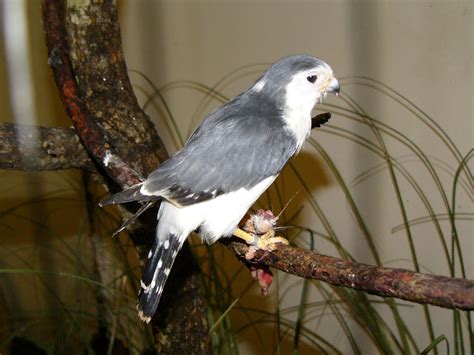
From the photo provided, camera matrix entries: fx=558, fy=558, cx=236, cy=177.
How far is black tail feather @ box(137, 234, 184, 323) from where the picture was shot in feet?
4.98

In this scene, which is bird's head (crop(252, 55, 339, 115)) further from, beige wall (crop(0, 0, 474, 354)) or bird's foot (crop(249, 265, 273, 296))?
beige wall (crop(0, 0, 474, 354))

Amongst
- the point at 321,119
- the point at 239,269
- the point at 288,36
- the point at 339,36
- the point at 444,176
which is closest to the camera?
the point at 321,119

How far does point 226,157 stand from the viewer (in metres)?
1.56

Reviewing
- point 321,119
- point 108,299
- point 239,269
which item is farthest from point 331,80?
point 108,299

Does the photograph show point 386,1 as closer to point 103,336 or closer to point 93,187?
point 93,187

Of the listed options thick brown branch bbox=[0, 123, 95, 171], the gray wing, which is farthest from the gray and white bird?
thick brown branch bbox=[0, 123, 95, 171]

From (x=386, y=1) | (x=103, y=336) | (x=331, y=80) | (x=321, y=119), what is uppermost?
(x=386, y=1)

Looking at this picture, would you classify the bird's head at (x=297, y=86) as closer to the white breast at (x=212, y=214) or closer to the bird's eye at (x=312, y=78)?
the bird's eye at (x=312, y=78)

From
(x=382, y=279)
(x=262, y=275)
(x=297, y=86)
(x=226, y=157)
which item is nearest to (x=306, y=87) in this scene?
(x=297, y=86)

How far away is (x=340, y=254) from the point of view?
2324 mm

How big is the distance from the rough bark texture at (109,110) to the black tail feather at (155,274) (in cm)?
26

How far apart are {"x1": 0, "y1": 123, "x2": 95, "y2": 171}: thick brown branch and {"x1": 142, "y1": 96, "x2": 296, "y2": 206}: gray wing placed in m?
0.50

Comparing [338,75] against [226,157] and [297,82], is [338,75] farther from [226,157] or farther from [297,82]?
[226,157]

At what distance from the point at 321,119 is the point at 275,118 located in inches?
11.7
